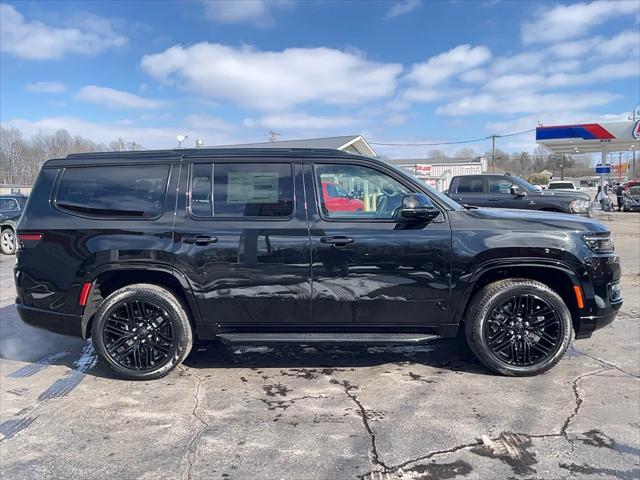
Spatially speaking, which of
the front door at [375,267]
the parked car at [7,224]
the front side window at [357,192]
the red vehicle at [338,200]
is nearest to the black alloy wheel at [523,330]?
the front door at [375,267]

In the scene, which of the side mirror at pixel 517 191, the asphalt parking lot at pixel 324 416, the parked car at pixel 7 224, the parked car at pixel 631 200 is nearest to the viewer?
the asphalt parking lot at pixel 324 416

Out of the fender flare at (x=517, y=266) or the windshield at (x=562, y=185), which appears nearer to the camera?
the fender flare at (x=517, y=266)

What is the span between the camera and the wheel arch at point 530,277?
404cm

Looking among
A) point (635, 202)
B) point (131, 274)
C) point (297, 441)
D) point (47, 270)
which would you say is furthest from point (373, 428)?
point (635, 202)

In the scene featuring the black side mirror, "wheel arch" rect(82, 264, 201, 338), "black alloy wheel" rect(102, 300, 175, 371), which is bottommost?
"black alloy wheel" rect(102, 300, 175, 371)

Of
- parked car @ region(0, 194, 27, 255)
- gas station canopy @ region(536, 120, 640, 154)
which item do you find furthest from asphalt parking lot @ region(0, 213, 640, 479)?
gas station canopy @ region(536, 120, 640, 154)

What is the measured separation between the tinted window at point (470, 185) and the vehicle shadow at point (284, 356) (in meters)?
8.77

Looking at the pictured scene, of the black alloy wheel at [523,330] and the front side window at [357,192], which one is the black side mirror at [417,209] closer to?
the front side window at [357,192]

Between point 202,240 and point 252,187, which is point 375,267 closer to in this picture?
point 252,187

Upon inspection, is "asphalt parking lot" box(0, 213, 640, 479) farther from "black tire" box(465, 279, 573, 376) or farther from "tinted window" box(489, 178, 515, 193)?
"tinted window" box(489, 178, 515, 193)

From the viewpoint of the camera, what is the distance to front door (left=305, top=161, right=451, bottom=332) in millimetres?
4008

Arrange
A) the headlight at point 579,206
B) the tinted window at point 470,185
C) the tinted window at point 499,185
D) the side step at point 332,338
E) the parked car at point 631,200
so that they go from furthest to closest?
1. the parked car at point 631,200
2. the tinted window at point 470,185
3. the tinted window at point 499,185
4. the headlight at point 579,206
5. the side step at point 332,338

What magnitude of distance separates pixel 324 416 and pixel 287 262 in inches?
49.0

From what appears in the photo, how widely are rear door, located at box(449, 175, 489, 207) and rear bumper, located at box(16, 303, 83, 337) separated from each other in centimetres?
1044
